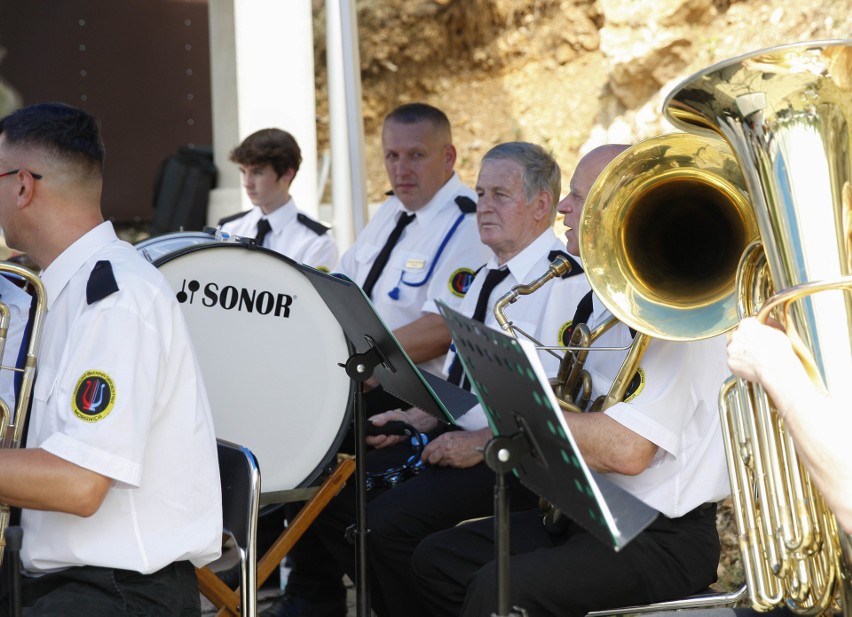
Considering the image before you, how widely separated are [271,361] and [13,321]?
855mm

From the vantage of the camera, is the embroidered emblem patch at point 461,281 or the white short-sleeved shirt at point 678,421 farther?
the embroidered emblem patch at point 461,281

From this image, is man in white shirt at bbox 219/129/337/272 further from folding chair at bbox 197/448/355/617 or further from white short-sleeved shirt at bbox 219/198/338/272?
folding chair at bbox 197/448/355/617

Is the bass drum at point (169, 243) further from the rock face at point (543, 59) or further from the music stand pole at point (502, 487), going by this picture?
the rock face at point (543, 59)

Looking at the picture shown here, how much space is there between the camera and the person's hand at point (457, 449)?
10.9 feet

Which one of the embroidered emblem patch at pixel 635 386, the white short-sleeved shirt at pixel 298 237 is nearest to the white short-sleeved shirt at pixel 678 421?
the embroidered emblem patch at pixel 635 386

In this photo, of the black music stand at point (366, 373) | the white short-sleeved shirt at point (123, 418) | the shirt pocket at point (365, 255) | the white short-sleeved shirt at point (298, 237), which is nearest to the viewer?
the white short-sleeved shirt at point (123, 418)

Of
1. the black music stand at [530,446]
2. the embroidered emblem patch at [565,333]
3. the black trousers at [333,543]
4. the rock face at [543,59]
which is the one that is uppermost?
the rock face at [543,59]

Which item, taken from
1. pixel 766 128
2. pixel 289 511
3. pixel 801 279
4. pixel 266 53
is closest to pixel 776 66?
pixel 766 128

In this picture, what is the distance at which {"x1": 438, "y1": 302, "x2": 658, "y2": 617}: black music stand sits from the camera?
1849 mm

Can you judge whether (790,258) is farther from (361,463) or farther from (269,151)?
(269,151)

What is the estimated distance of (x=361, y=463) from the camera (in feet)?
9.64

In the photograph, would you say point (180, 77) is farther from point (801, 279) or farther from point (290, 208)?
point (801, 279)

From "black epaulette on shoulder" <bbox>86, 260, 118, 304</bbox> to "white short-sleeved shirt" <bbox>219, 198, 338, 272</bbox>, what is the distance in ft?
11.2

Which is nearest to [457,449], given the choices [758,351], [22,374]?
[22,374]
